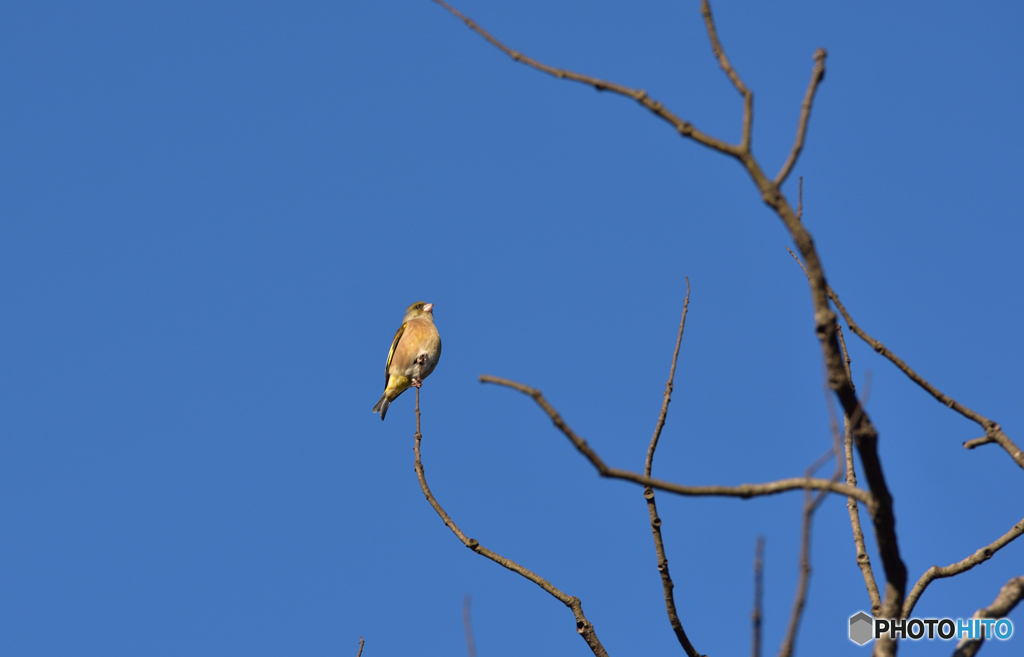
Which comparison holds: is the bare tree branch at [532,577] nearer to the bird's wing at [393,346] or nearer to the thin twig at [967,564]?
the thin twig at [967,564]

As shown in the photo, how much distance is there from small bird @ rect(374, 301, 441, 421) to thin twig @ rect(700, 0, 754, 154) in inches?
335

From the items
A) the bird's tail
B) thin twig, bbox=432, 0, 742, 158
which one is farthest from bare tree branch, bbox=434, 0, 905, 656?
A: the bird's tail

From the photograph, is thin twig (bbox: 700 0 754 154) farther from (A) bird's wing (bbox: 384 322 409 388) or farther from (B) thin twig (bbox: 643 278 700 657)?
(A) bird's wing (bbox: 384 322 409 388)

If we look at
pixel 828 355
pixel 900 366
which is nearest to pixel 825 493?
pixel 828 355

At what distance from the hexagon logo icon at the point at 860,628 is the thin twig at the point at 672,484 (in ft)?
5.62

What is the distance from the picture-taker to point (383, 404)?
36.7 ft

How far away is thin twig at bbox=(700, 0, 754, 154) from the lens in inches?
84.2

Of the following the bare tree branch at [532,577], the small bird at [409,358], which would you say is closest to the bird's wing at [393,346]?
the small bird at [409,358]

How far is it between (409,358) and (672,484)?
8837mm

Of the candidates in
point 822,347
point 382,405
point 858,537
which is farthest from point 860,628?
point 382,405

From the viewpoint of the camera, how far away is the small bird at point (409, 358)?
1080 cm

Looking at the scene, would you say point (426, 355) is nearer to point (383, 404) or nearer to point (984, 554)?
point (383, 404)

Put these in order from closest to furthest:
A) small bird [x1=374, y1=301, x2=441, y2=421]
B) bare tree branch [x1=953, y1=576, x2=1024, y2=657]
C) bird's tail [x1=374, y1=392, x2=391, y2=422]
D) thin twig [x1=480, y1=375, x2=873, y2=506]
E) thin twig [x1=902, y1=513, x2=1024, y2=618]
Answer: thin twig [x1=480, y1=375, x2=873, y2=506], bare tree branch [x1=953, y1=576, x2=1024, y2=657], thin twig [x1=902, y1=513, x2=1024, y2=618], small bird [x1=374, y1=301, x2=441, y2=421], bird's tail [x1=374, y1=392, x2=391, y2=422]

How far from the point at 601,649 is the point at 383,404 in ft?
25.8
